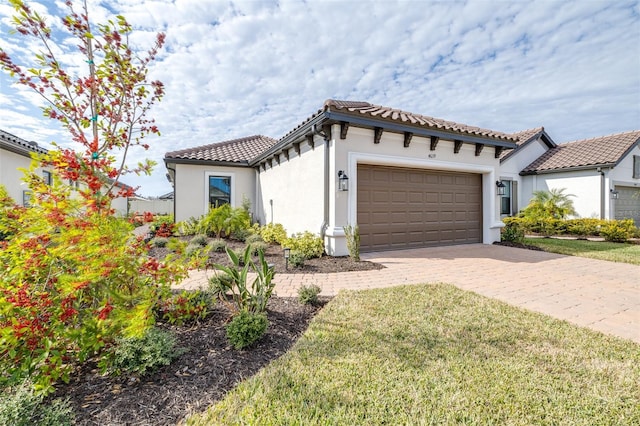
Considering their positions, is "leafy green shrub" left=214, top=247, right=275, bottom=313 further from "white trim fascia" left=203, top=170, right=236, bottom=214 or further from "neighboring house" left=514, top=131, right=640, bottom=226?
"neighboring house" left=514, top=131, right=640, bottom=226

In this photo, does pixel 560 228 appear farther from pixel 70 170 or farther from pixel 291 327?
pixel 70 170

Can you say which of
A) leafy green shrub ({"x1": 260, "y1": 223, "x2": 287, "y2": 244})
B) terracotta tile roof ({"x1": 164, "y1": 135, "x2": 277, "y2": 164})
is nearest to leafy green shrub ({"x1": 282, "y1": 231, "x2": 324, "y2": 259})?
leafy green shrub ({"x1": 260, "y1": 223, "x2": 287, "y2": 244})

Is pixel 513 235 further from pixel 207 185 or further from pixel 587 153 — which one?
pixel 207 185

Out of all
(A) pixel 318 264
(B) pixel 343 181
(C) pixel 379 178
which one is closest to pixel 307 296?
(A) pixel 318 264

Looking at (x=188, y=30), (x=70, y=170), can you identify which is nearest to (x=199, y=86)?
(x=188, y=30)

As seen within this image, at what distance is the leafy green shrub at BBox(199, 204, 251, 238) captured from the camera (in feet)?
31.3

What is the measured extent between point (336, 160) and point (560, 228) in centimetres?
1256

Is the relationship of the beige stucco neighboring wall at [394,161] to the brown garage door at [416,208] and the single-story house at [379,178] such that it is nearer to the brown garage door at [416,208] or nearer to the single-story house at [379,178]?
the single-story house at [379,178]

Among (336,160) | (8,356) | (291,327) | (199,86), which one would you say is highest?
(199,86)

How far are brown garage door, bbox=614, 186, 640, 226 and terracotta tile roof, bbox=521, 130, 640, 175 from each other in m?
2.05

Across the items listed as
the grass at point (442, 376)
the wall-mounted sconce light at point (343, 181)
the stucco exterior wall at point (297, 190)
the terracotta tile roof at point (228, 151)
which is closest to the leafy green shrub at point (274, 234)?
the stucco exterior wall at point (297, 190)

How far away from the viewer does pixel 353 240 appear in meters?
6.59

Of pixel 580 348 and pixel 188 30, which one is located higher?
pixel 188 30

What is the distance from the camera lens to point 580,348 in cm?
272
